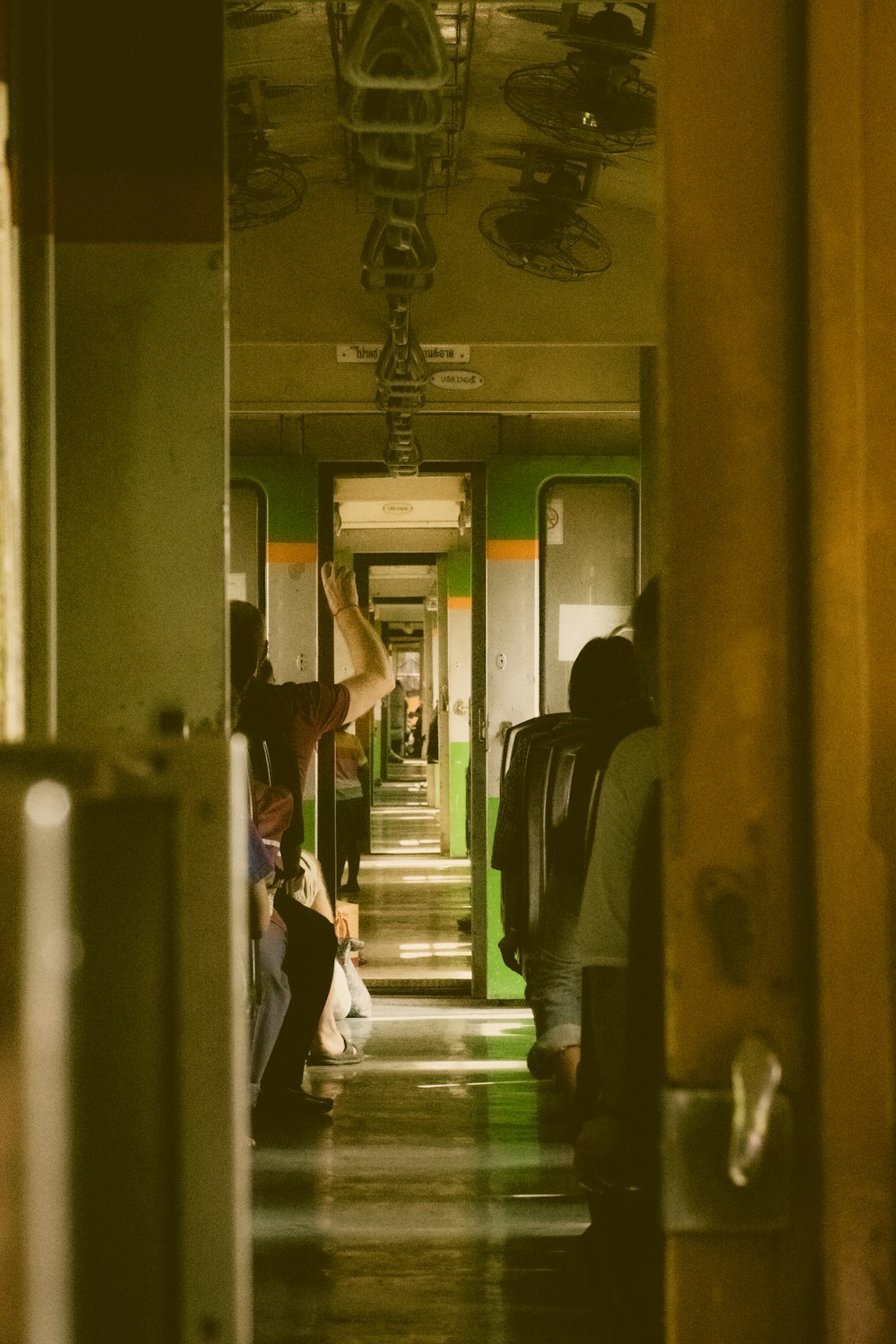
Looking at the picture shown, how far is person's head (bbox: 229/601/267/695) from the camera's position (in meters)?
3.61

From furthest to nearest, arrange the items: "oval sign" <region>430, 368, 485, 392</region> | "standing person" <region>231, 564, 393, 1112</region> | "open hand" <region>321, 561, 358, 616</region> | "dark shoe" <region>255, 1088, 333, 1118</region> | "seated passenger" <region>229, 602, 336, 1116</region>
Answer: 1. "oval sign" <region>430, 368, 485, 392</region>
2. "dark shoe" <region>255, 1088, 333, 1118</region>
3. "seated passenger" <region>229, 602, 336, 1116</region>
4. "open hand" <region>321, 561, 358, 616</region>
5. "standing person" <region>231, 564, 393, 1112</region>

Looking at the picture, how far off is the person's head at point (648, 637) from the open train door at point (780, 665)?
4.61 feet

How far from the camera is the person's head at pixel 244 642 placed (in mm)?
3607

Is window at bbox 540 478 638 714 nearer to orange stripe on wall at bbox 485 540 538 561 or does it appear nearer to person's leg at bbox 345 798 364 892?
orange stripe on wall at bbox 485 540 538 561

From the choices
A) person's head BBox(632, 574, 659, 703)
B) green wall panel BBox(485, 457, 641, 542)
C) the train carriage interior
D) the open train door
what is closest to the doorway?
green wall panel BBox(485, 457, 641, 542)

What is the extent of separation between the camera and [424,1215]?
3.71 meters

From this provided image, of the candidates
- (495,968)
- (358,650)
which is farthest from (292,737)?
(495,968)

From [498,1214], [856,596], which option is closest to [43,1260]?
[856,596]

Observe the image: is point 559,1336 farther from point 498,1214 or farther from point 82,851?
point 82,851

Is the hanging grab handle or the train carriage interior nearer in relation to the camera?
the train carriage interior

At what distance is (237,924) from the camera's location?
848 mm

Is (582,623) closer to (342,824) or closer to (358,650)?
(358,650)

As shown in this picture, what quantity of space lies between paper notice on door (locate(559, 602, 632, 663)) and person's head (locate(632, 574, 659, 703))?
402cm

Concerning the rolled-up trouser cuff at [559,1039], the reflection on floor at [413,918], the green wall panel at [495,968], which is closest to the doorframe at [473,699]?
the green wall panel at [495,968]
